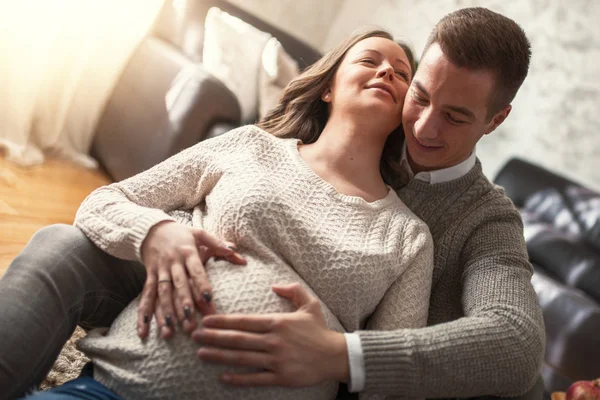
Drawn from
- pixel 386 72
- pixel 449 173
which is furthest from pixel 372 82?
pixel 449 173

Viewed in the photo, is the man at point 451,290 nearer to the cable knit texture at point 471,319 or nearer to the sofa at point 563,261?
the cable knit texture at point 471,319

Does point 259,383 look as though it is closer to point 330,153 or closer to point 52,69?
point 330,153

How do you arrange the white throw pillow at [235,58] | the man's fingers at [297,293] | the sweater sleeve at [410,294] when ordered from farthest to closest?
1. the white throw pillow at [235,58]
2. the sweater sleeve at [410,294]
3. the man's fingers at [297,293]

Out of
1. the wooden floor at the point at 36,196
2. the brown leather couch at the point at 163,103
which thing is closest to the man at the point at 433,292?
the wooden floor at the point at 36,196

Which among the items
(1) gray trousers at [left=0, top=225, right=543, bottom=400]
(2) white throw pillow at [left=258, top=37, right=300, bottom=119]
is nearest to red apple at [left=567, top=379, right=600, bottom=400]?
(1) gray trousers at [left=0, top=225, right=543, bottom=400]

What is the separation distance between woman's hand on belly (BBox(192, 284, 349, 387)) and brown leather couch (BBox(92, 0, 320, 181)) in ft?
4.89

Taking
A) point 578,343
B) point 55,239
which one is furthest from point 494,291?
point 578,343

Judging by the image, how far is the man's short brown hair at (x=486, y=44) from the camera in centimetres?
117

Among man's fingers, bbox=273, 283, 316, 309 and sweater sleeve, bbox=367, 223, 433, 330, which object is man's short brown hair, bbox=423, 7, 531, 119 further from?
man's fingers, bbox=273, 283, 316, 309

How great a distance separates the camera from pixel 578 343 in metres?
1.90

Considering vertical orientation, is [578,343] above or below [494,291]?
below

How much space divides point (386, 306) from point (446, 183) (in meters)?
0.36

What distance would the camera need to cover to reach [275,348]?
90cm

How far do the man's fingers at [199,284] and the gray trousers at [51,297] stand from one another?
192 mm
